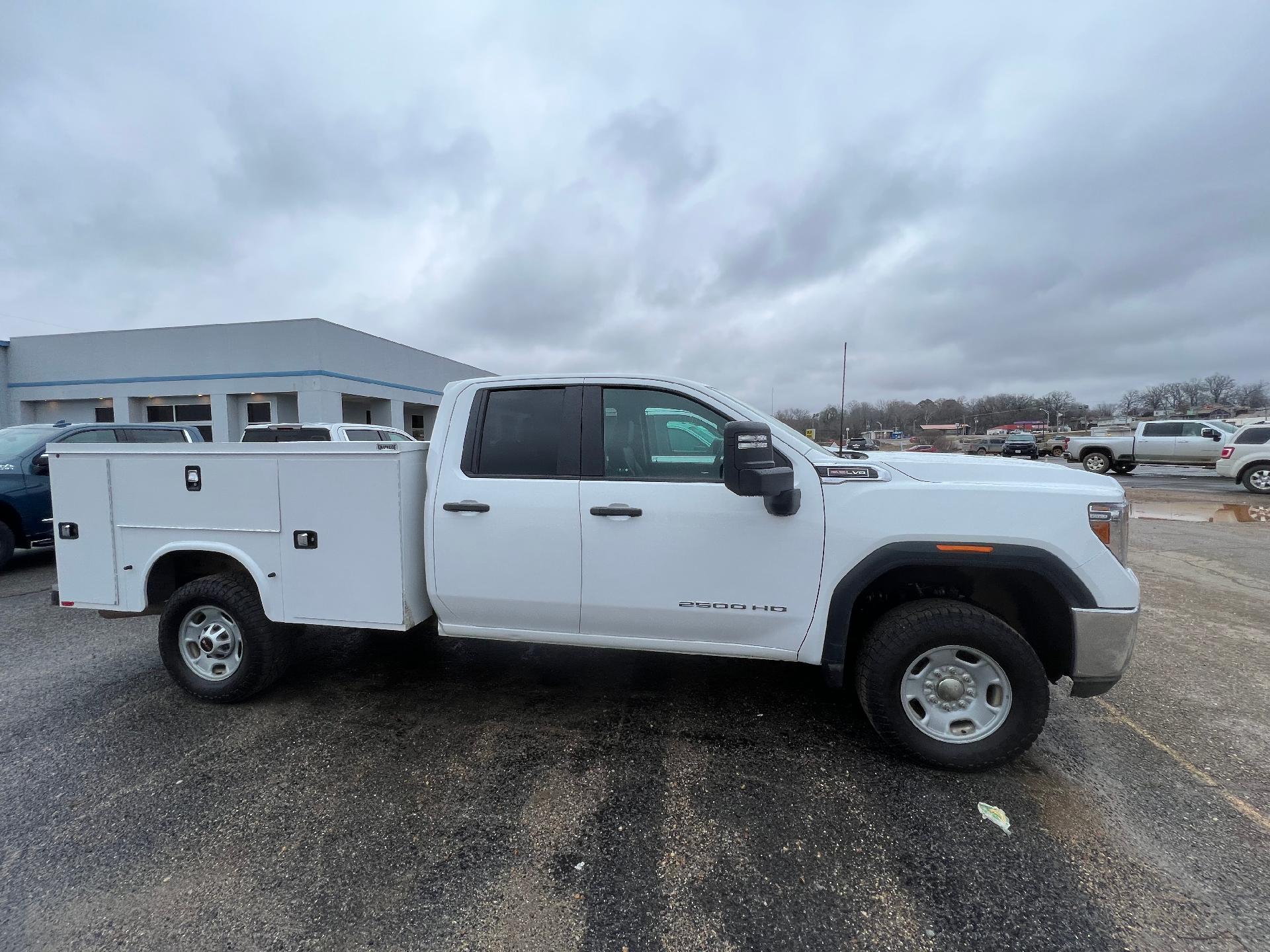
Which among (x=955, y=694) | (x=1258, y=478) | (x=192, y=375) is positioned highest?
(x=192, y=375)

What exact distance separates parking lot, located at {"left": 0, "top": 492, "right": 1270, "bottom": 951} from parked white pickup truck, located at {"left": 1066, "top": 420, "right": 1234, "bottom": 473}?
22.0 meters

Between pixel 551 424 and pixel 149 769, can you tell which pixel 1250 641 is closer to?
pixel 551 424

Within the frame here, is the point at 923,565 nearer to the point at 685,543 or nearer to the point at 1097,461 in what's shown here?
the point at 685,543

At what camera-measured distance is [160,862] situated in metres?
2.25

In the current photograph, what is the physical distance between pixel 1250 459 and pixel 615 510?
20037mm

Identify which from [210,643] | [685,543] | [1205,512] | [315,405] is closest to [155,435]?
[210,643]

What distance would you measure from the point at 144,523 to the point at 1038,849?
4906mm

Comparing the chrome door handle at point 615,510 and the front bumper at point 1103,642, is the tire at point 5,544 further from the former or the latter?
the front bumper at point 1103,642

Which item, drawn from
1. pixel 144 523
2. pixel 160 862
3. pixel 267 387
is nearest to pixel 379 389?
pixel 267 387

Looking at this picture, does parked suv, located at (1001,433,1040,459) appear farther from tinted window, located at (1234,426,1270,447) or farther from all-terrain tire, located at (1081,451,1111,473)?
tinted window, located at (1234,426,1270,447)

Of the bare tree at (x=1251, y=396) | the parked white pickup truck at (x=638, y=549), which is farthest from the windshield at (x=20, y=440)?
the bare tree at (x=1251, y=396)

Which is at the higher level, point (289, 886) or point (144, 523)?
point (144, 523)

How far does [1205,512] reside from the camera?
37.8 ft

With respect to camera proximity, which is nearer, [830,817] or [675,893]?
[675,893]
